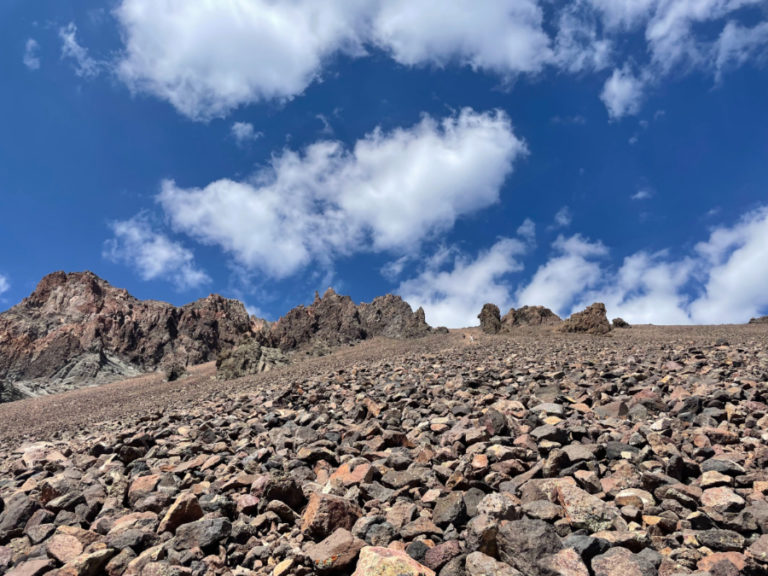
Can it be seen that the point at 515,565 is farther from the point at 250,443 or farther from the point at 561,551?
the point at 250,443

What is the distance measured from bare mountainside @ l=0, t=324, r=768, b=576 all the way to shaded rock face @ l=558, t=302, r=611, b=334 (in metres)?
26.9

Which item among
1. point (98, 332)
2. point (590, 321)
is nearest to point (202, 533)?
point (590, 321)

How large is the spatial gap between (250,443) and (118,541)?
3165mm

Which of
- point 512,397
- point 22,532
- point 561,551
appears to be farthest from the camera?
point 512,397

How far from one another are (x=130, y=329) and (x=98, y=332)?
5.94 metres

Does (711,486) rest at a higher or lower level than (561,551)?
higher

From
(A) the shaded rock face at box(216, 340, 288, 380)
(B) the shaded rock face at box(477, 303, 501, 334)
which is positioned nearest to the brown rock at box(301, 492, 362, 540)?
(A) the shaded rock face at box(216, 340, 288, 380)

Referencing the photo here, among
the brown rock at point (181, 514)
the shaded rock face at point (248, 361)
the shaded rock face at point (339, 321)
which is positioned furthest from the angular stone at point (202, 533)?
the shaded rock face at point (339, 321)

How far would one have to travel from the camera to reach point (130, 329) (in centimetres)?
8269

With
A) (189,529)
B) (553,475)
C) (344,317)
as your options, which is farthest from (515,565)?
(344,317)

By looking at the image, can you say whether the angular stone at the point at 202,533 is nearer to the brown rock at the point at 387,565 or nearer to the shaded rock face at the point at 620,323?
the brown rock at the point at 387,565

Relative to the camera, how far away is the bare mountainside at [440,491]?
10.6 feet

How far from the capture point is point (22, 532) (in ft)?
16.2

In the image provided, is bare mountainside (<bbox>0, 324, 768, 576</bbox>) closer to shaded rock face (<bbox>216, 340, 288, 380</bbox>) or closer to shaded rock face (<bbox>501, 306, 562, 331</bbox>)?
shaded rock face (<bbox>216, 340, 288, 380</bbox>)
